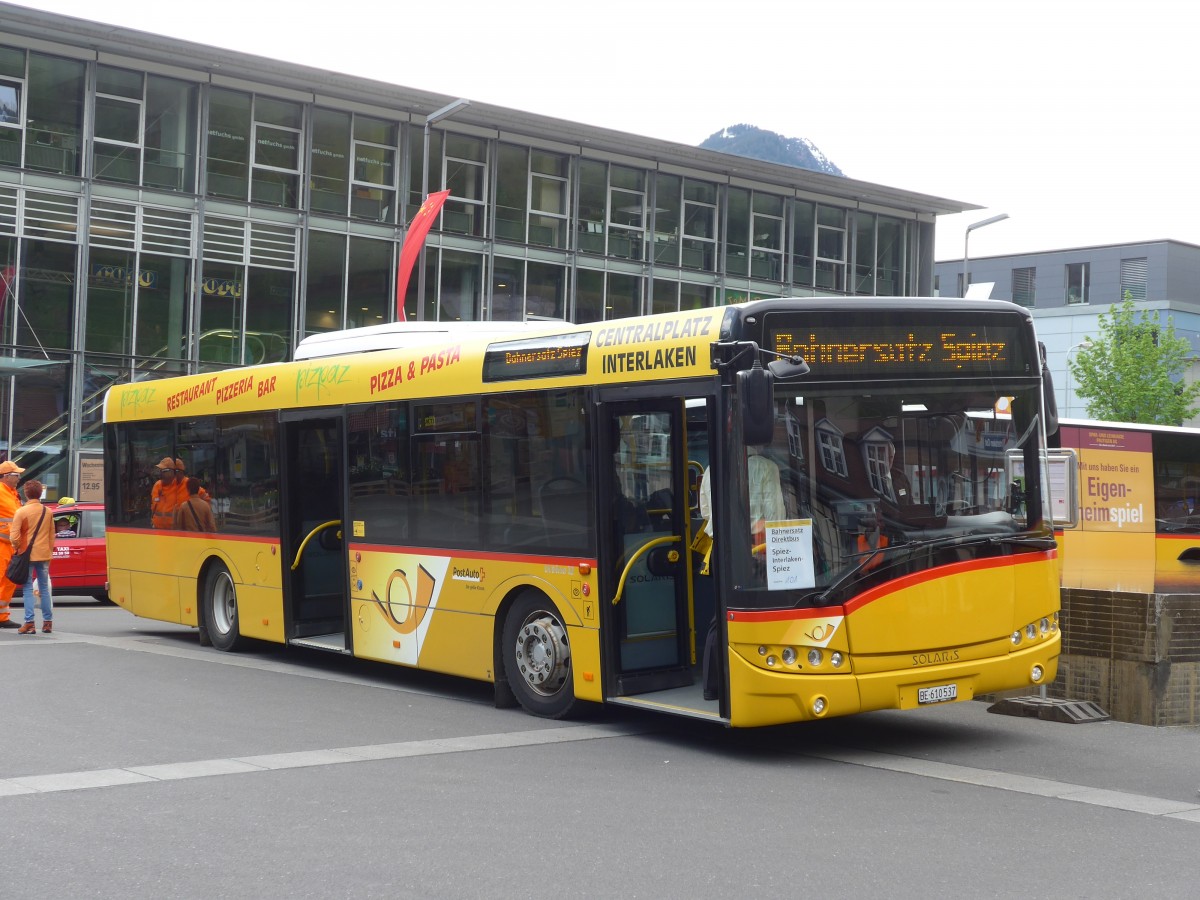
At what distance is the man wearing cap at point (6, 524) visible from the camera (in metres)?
17.8

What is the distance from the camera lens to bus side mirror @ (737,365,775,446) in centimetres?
820

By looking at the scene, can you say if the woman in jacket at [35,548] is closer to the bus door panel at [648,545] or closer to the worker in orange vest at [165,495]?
the worker in orange vest at [165,495]

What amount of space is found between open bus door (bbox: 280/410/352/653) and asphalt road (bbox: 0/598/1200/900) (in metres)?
1.76

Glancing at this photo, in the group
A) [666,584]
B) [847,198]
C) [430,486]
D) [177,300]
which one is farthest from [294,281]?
[666,584]

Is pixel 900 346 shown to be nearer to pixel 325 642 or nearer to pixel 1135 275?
pixel 325 642

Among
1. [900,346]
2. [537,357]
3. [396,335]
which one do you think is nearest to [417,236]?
[396,335]

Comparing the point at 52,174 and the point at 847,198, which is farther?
the point at 847,198

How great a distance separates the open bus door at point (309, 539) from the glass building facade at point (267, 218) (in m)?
14.7

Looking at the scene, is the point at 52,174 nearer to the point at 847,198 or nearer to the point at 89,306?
the point at 89,306

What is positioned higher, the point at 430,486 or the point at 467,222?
the point at 467,222

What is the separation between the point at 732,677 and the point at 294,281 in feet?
92.2

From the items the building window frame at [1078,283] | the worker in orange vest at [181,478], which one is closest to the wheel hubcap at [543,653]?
the worker in orange vest at [181,478]

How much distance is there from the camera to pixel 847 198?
46.4 meters

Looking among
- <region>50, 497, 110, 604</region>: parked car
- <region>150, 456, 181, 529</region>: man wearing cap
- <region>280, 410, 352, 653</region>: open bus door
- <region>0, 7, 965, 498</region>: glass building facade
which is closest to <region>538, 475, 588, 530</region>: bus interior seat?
<region>280, 410, 352, 653</region>: open bus door
